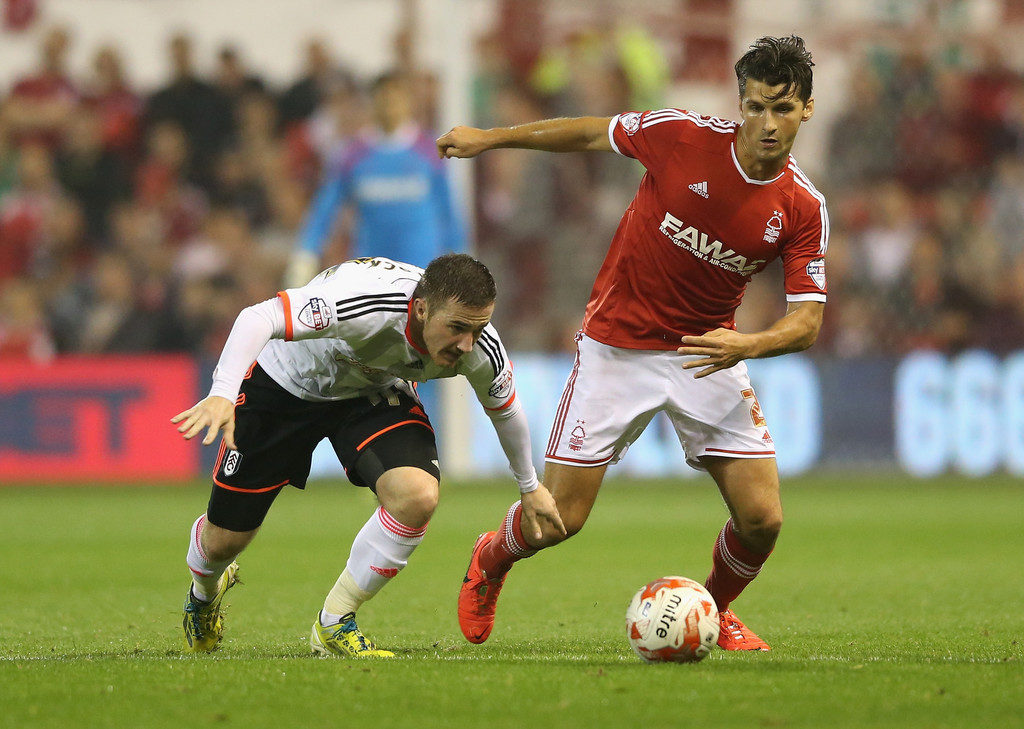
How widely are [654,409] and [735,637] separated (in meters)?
0.91

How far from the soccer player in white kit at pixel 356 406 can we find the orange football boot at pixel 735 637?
74 centimetres

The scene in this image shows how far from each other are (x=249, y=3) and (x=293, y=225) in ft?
9.38

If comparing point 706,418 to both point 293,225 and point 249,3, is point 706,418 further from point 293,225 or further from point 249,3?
point 249,3

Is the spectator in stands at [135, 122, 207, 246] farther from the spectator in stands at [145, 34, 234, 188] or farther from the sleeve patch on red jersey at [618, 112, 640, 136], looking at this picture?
the sleeve patch on red jersey at [618, 112, 640, 136]

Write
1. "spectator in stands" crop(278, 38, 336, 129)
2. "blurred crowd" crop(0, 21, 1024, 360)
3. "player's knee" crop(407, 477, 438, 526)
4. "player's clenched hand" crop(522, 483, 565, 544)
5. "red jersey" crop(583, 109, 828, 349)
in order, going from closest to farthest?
"player's knee" crop(407, 477, 438, 526) → "player's clenched hand" crop(522, 483, 565, 544) → "red jersey" crop(583, 109, 828, 349) → "blurred crowd" crop(0, 21, 1024, 360) → "spectator in stands" crop(278, 38, 336, 129)

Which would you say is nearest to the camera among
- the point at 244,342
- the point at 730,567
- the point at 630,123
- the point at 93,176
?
the point at 244,342

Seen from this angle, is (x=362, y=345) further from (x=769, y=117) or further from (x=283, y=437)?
(x=769, y=117)

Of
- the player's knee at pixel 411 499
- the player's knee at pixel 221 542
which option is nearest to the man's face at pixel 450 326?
the player's knee at pixel 411 499

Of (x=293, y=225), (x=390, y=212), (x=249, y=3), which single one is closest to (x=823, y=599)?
(x=390, y=212)

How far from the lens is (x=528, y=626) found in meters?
6.25

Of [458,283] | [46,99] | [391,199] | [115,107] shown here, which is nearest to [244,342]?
[458,283]

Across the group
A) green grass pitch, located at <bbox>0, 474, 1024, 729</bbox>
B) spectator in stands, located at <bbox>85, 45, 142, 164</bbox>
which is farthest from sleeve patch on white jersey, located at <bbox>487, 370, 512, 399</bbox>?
spectator in stands, located at <bbox>85, 45, 142, 164</bbox>

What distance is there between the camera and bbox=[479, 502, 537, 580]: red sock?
5918 millimetres

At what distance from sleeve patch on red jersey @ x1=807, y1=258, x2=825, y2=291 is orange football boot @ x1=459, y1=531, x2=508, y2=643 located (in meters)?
1.70
